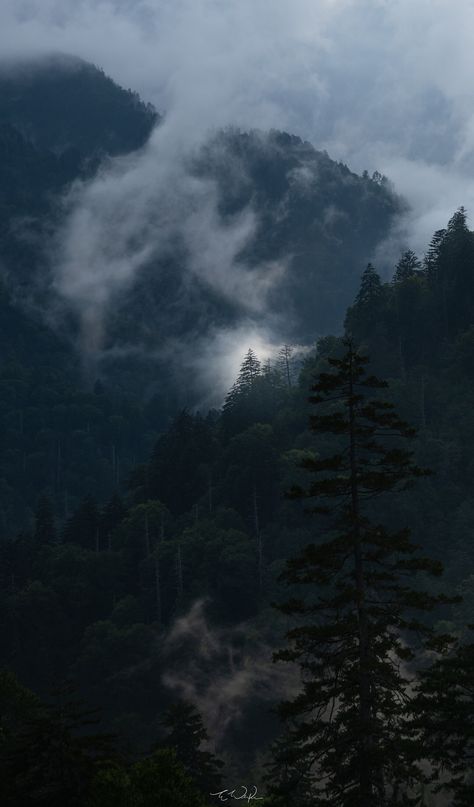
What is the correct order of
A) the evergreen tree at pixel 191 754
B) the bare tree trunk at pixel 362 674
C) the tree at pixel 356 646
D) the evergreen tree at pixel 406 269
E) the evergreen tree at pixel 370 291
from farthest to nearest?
the evergreen tree at pixel 406 269, the evergreen tree at pixel 370 291, the evergreen tree at pixel 191 754, the tree at pixel 356 646, the bare tree trunk at pixel 362 674

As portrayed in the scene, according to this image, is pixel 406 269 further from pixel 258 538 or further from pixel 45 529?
pixel 45 529

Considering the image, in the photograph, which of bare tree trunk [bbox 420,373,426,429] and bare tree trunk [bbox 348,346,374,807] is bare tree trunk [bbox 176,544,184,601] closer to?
bare tree trunk [bbox 420,373,426,429]

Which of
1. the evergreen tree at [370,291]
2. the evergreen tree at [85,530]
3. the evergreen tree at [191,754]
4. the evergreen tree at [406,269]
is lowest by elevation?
the evergreen tree at [191,754]

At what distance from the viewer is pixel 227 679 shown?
87.9 m

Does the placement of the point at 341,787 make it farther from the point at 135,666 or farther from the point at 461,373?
the point at 461,373

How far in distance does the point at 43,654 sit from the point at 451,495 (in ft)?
177

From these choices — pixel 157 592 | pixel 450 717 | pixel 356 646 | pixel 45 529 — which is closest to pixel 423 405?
pixel 157 592

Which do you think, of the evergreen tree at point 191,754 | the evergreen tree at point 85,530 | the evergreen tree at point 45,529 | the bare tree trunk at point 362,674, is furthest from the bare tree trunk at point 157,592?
the bare tree trunk at point 362,674

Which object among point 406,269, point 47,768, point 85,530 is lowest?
point 47,768

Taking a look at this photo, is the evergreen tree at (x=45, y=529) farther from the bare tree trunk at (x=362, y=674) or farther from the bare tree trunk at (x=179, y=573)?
the bare tree trunk at (x=362, y=674)

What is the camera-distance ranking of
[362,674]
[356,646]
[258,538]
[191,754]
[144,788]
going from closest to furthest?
[362,674], [356,646], [144,788], [191,754], [258,538]

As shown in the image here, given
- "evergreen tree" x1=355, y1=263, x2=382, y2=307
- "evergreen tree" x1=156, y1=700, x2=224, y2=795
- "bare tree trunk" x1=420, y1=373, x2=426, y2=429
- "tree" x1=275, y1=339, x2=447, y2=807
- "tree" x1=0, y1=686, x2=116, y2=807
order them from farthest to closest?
"evergreen tree" x1=355, y1=263, x2=382, y2=307
"bare tree trunk" x1=420, y1=373, x2=426, y2=429
"evergreen tree" x1=156, y1=700, x2=224, y2=795
"tree" x1=0, y1=686, x2=116, y2=807
"tree" x1=275, y1=339, x2=447, y2=807

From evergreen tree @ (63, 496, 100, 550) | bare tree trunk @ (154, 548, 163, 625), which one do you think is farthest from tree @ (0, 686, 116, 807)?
evergreen tree @ (63, 496, 100, 550)

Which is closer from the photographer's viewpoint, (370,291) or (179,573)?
(179,573)
